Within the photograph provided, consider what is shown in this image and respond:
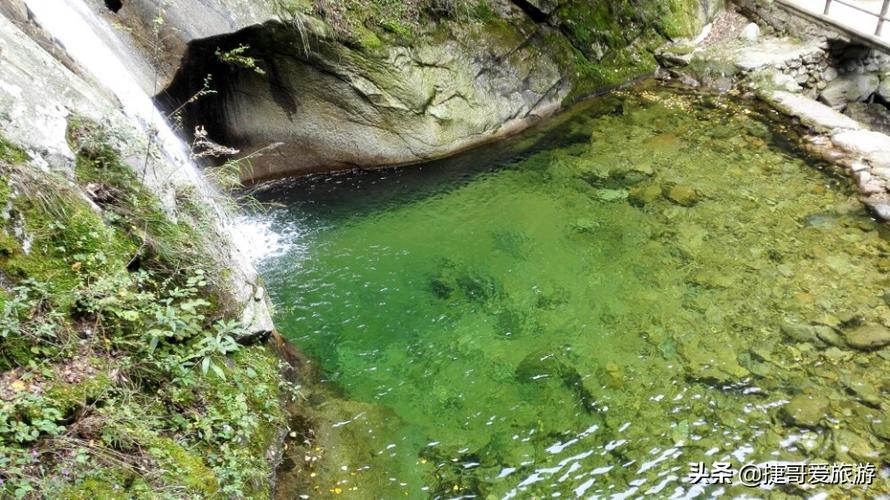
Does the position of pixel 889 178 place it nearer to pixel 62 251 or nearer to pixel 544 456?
pixel 544 456

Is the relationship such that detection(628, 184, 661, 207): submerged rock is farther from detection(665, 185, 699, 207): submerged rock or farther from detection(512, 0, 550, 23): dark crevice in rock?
detection(512, 0, 550, 23): dark crevice in rock

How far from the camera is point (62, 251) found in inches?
156

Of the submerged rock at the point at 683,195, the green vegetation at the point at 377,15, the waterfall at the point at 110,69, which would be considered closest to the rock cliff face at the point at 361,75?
the green vegetation at the point at 377,15

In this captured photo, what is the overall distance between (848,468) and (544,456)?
2633 mm

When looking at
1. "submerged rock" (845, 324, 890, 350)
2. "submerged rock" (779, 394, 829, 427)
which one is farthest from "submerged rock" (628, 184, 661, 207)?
"submerged rock" (779, 394, 829, 427)

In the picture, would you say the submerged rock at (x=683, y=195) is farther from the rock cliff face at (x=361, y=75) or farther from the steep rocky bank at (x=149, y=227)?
the steep rocky bank at (x=149, y=227)

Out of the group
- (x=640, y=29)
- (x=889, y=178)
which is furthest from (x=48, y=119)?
(x=640, y=29)

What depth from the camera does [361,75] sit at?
907cm

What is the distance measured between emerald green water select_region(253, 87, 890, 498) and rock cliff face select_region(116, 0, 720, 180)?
63 centimetres

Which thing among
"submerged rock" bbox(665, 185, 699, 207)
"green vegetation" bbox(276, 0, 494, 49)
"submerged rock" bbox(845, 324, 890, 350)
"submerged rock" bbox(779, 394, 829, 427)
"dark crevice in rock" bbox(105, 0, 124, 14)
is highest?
"dark crevice in rock" bbox(105, 0, 124, 14)

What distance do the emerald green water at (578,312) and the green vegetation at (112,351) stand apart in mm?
1069

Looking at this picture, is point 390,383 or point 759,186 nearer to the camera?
point 390,383

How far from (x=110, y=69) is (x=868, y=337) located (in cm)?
911

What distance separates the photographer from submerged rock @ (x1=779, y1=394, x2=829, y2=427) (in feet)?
17.4
